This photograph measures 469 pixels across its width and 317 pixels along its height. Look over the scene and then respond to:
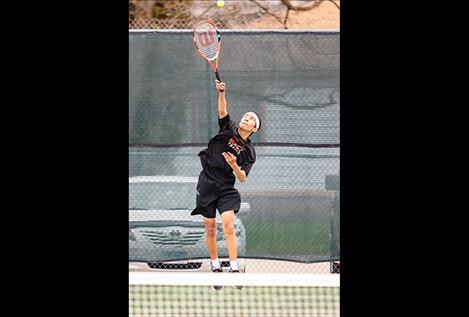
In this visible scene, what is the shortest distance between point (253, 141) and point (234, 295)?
0.94m

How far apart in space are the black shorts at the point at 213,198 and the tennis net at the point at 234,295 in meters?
0.42

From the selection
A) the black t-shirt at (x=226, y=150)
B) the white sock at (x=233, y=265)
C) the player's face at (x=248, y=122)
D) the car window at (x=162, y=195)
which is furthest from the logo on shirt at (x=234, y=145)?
the white sock at (x=233, y=265)

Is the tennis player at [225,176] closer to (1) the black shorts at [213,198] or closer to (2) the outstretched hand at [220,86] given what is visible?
(1) the black shorts at [213,198]

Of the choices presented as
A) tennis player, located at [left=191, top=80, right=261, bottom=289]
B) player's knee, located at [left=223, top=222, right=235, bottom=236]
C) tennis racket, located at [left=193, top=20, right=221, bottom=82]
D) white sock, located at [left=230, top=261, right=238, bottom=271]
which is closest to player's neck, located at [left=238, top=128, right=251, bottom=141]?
tennis player, located at [left=191, top=80, right=261, bottom=289]

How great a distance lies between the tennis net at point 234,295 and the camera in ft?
17.7

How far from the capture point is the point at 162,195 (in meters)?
6.12

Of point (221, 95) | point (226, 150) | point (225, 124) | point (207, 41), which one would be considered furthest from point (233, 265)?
point (207, 41)

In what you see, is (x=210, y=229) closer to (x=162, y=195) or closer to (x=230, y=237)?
(x=230, y=237)

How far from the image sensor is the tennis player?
5.95 meters

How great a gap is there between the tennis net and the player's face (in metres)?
0.86
